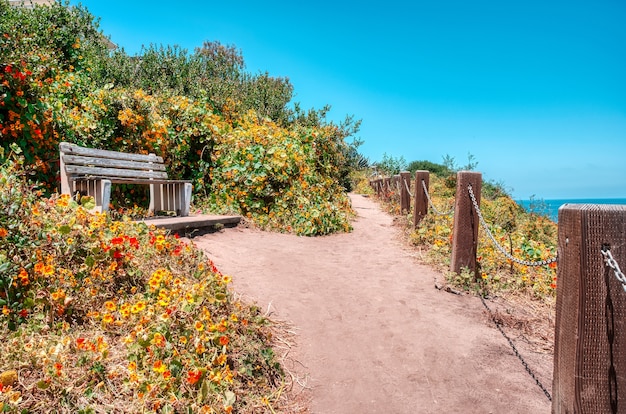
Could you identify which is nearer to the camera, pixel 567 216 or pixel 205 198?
pixel 567 216

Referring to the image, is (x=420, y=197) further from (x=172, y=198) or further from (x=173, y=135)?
(x=173, y=135)

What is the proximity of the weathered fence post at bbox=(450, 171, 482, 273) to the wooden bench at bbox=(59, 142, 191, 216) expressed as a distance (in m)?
3.91

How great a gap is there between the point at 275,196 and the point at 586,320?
6.67m

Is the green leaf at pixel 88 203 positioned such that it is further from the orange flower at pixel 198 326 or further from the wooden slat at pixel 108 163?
the orange flower at pixel 198 326

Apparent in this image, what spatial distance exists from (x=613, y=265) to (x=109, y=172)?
613cm

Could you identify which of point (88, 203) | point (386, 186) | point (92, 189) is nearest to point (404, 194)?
point (386, 186)

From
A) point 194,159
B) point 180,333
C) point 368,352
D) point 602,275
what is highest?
point 194,159

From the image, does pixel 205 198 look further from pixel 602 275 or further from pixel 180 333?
pixel 602 275

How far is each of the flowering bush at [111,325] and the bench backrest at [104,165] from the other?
1680 millimetres

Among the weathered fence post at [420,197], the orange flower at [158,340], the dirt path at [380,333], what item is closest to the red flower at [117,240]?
the orange flower at [158,340]

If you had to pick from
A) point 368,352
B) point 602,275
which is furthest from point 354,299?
point 602,275

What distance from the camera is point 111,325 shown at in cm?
324

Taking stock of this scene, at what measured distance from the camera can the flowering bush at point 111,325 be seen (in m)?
2.61

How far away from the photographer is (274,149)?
28.2ft
